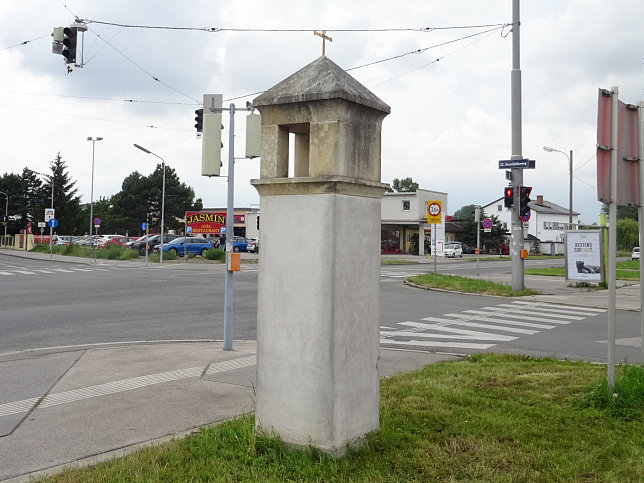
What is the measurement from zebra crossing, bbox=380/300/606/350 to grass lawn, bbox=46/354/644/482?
4.47 metres

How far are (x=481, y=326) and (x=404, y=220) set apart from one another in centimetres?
5593

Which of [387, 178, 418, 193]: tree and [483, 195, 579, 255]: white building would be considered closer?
[483, 195, 579, 255]: white building

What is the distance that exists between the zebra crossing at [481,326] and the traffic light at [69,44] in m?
9.16

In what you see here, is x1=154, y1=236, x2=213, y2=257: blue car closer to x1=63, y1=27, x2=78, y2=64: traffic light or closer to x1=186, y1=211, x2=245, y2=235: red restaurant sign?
x1=186, y1=211, x2=245, y2=235: red restaurant sign

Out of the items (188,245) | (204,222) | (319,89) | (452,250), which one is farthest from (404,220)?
(319,89)

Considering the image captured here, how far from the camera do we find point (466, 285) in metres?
22.4

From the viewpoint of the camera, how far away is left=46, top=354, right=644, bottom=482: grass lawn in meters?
3.93

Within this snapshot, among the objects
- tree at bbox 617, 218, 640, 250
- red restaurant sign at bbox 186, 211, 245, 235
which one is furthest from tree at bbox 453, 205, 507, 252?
red restaurant sign at bbox 186, 211, 245, 235

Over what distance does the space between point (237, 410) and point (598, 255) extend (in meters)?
20.2

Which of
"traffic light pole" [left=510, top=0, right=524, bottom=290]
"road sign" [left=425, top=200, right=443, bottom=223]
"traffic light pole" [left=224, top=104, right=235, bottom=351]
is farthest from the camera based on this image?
"road sign" [left=425, top=200, right=443, bottom=223]

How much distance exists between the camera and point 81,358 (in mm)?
8586

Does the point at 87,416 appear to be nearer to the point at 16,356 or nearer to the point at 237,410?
the point at 237,410

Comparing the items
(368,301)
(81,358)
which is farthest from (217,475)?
(81,358)

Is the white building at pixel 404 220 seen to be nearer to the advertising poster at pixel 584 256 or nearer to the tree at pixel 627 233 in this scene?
the tree at pixel 627 233
